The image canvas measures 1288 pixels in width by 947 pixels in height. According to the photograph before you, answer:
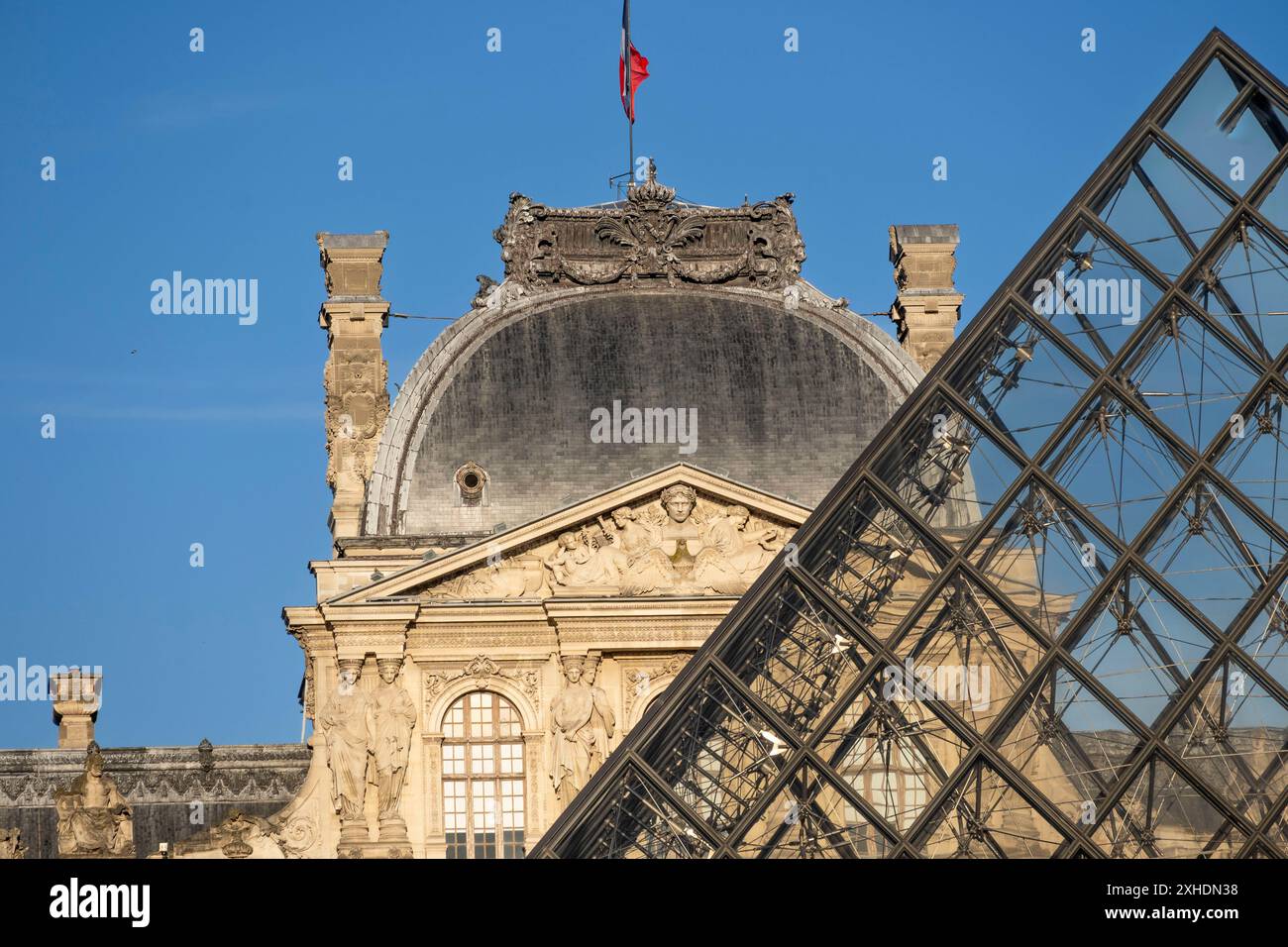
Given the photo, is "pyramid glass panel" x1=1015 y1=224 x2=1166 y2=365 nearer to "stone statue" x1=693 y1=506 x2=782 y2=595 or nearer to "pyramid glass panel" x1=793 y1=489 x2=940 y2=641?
"pyramid glass panel" x1=793 y1=489 x2=940 y2=641

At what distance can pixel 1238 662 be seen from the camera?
25.6 m

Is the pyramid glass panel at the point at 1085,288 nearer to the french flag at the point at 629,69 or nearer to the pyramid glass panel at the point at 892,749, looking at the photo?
the pyramid glass panel at the point at 892,749

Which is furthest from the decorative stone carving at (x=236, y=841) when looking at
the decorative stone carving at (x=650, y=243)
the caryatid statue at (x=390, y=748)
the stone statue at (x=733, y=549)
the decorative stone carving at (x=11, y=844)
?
the decorative stone carving at (x=650, y=243)

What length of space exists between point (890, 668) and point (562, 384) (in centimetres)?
2123

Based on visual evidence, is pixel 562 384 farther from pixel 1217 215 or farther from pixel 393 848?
pixel 1217 215

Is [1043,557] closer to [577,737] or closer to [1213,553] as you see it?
[1213,553]

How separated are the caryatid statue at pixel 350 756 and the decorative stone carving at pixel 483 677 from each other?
122 centimetres

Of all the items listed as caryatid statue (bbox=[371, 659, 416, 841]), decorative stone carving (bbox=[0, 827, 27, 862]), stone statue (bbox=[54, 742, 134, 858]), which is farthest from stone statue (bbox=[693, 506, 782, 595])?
decorative stone carving (bbox=[0, 827, 27, 862])

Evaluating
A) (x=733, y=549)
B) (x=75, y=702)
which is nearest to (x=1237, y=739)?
(x=733, y=549)

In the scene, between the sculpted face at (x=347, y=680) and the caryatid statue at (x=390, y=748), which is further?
the sculpted face at (x=347, y=680)

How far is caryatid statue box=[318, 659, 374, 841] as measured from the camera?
4306 cm

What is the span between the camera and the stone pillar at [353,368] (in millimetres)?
47000
